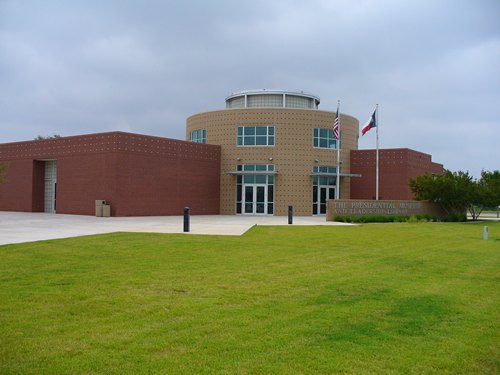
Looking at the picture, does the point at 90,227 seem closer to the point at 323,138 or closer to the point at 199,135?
the point at 199,135

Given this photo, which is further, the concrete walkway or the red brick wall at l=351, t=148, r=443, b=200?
the red brick wall at l=351, t=148, r=443, b=200

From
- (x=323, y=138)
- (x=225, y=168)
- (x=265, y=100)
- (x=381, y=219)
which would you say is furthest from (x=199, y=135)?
(x=381, y=219)

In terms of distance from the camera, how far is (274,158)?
37625mm

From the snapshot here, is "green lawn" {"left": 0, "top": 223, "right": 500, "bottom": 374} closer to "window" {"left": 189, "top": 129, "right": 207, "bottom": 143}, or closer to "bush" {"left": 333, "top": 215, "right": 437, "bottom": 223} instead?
"bush" {"left": 333, "top": 215, "right": 437, "bottom": 223}

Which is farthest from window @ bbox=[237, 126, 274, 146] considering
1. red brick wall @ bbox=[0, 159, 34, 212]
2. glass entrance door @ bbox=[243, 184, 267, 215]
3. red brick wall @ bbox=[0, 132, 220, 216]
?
red brick wall @ bbox=[0, 159, 34, 212]

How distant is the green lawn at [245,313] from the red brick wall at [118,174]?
1949cm

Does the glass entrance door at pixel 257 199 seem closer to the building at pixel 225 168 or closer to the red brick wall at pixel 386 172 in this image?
the building at pixel 225 168

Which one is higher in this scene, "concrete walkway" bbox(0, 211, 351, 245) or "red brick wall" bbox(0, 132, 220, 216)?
"red brick wall" bbox(0, 132, 220, 216)

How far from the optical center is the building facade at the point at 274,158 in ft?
123

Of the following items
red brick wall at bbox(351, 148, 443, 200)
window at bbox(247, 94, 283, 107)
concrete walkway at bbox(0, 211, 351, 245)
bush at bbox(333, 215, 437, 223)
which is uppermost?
window at bbox(247, 94, 283, 107)

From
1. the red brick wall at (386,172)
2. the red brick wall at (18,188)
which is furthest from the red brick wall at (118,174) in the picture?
the red brick wall at (386,172)

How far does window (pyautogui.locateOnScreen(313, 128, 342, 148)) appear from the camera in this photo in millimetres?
38438

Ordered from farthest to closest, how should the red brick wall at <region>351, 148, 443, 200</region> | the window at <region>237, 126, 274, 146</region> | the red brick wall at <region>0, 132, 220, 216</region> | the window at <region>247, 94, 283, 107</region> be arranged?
the window at <region>247, 94, 283, 107</region>
the red brick wall at <region>351, 148, 443, 200</region>
the window at <region>237, 126, 274, 146</region>
the red brick wall at <region>0, 132, 220, 216</region>

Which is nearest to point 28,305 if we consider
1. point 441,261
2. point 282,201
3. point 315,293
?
point 315,293
